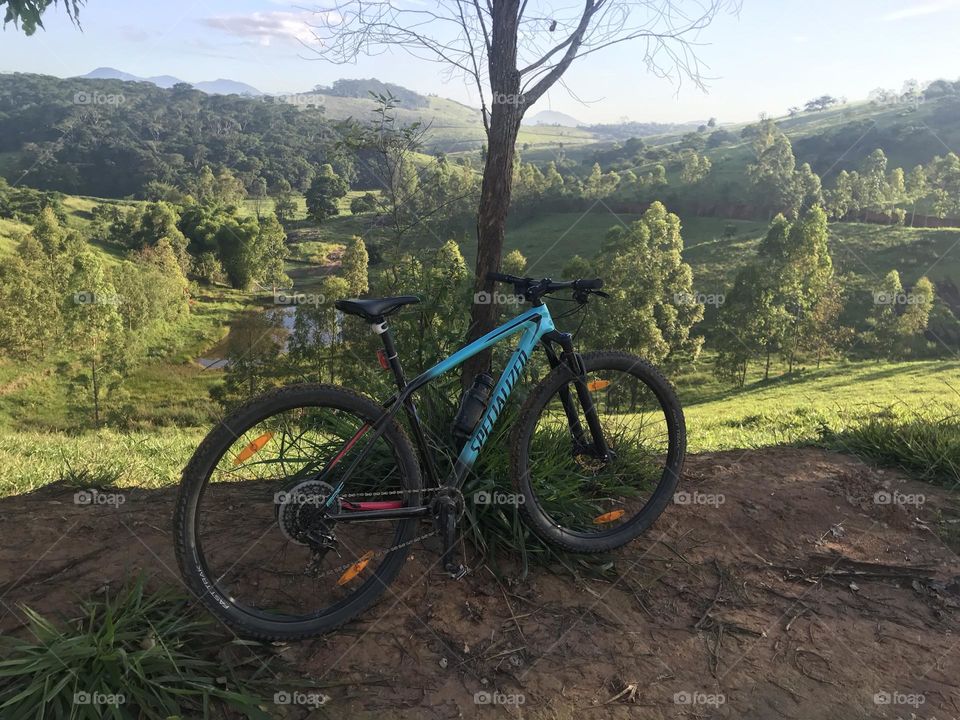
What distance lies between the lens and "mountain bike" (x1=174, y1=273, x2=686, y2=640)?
8.22ft


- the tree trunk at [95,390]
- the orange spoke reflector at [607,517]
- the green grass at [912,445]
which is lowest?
the tree trunk at [95,390]

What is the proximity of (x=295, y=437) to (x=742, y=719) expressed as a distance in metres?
2.37

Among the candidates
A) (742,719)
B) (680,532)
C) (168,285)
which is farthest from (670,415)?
(168,285)

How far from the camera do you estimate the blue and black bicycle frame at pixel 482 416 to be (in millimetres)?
2672
